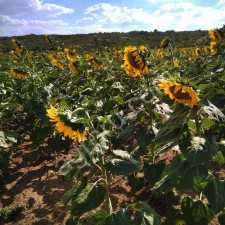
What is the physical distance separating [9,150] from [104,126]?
337 centimetres

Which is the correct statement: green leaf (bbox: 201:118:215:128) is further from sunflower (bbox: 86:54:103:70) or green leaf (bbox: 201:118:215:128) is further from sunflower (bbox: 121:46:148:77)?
sunflower (bbox: 86:54:103:70)

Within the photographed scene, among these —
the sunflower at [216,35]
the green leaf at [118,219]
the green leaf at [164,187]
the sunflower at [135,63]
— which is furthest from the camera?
the sunflower at [216,35]

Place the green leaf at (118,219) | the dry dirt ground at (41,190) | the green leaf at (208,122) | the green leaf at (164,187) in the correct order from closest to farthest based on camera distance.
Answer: the green leaf at (118,219)
the green leaf at (208,122)
the green leaf at (164,187)
the dry dirt ground at (41,190)

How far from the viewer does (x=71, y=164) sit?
2.20 m

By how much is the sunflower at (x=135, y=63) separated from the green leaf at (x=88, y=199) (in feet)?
4.95

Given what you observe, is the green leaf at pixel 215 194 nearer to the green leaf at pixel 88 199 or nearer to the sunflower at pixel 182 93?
the sunflower at pixel 182 93

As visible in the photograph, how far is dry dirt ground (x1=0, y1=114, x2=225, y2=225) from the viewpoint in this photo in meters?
3.59

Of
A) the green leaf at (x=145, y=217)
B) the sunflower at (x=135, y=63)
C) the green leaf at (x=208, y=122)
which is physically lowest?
the green leaf at (x=145, y=217)

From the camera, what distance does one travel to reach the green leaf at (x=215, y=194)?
228 centimetres

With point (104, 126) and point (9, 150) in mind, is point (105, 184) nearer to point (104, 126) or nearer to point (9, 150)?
point (104, 126)

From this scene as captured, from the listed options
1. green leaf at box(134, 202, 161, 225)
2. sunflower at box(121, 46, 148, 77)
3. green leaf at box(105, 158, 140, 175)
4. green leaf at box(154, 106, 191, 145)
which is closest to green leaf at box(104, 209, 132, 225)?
green leaf at box(134, 202, 161, 225)

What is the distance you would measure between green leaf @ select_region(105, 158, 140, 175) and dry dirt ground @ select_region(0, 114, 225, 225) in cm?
124

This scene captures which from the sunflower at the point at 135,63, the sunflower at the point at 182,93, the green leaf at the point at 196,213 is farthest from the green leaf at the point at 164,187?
the sunflower at the point at 135,63

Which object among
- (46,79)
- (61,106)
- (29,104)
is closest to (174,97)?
(61,106)
